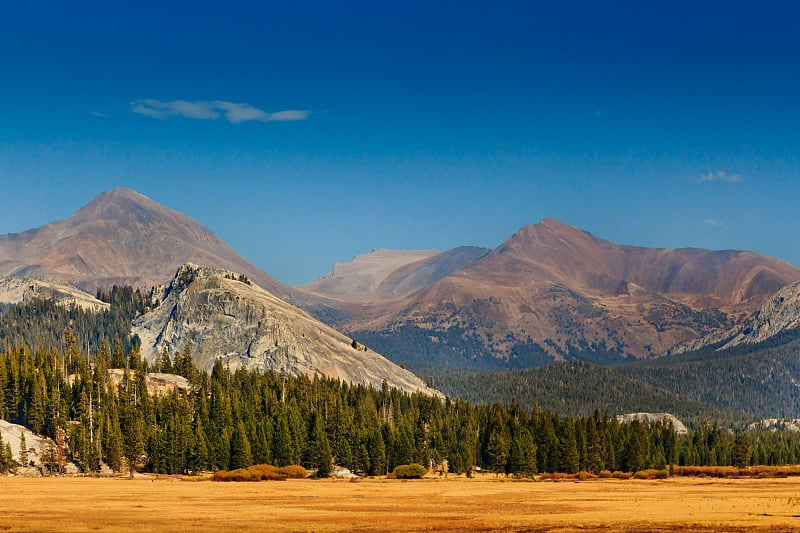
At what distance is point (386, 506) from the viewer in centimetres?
11762

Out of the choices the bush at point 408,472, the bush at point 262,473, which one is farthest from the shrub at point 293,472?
the bush at point 408,472

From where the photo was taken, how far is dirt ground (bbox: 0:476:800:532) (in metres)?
94.8

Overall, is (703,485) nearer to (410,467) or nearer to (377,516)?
(410,467)

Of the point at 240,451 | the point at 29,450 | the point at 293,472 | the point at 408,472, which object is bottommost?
the point at 408,472

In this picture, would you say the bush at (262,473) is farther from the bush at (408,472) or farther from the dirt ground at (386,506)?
the bush at (408,472)

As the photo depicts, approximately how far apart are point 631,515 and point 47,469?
111 m

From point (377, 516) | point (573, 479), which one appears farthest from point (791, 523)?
point (573, 479)

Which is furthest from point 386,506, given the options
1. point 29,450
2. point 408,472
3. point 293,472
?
point 29,450

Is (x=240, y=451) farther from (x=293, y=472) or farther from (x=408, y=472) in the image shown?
(x=408, y=472)

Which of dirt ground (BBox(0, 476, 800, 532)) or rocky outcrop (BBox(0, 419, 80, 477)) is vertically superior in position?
rocky outcrop (BBox(0, 419, 80, 477))

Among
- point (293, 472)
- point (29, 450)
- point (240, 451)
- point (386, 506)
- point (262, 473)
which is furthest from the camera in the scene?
point (240, 451)

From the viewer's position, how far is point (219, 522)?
97.2 m

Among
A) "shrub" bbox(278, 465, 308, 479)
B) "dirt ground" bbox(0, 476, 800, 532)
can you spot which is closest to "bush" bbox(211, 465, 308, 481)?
"shrub" bbox(278, 465, 308, 479)

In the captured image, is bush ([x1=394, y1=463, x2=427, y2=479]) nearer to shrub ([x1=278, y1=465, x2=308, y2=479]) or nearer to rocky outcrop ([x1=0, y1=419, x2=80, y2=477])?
shrub ([x1=278, y1=465, x2=308, y2=479])
